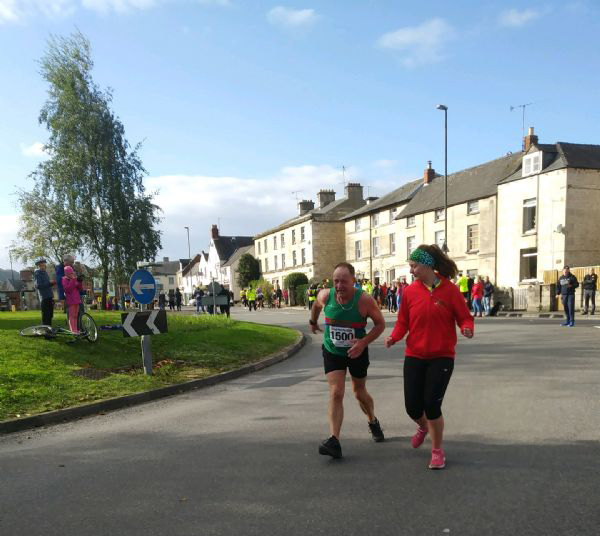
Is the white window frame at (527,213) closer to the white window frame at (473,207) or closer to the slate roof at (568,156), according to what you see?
the slate roof at (568,156)

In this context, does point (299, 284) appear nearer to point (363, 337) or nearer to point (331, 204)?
point (331, 204)

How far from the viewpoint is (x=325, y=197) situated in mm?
55594

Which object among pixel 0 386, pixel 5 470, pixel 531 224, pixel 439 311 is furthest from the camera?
pixel 531 224

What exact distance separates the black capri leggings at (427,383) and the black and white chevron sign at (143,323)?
212 inches

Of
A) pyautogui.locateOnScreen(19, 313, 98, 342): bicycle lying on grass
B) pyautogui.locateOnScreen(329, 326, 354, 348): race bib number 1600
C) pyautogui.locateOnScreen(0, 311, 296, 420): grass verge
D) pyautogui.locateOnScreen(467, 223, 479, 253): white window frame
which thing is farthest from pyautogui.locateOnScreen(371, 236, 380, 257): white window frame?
pyautogui.locateOnScreen(329, 326, 354, 348): race bib number 1600

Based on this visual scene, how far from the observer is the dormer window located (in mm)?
28688

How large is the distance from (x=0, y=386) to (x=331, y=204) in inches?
1910

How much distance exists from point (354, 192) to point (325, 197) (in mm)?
4167

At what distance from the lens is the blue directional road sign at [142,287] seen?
838 cm

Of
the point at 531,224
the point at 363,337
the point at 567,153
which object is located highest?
the point at 567,153

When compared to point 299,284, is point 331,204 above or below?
above

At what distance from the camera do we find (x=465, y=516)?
3029mm

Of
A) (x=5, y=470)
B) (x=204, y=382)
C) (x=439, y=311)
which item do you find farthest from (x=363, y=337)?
(x=204, y=382)

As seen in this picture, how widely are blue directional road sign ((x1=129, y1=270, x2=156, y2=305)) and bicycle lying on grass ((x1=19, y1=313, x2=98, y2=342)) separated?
77.6 inches
